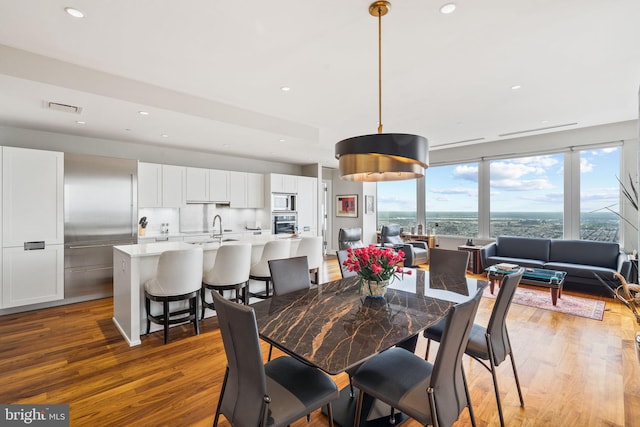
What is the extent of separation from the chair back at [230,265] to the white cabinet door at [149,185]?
2.63m

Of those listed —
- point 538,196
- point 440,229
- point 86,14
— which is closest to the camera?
point 86,14

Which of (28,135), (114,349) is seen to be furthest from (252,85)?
(28,135)

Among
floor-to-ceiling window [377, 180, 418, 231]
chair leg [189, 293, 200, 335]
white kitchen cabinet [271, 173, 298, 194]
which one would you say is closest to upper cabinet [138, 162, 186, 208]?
white kitchen cabinet [271, 173, 298, 194]

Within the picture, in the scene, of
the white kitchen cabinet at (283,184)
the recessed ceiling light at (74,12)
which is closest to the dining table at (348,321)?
the recessed ceiling light at (74,12)

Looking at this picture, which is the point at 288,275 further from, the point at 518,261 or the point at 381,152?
the point at 518,261

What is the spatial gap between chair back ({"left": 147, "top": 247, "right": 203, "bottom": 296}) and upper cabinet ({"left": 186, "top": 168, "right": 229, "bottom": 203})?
2.89 meters

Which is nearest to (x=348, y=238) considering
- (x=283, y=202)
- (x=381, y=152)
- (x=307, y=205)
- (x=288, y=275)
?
(x=307, y=205)

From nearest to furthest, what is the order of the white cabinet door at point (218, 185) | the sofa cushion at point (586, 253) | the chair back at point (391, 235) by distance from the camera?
1. the sofa cushion at point (586, 253)
2. the white cabinet door at point (218, 185)
3. the chair back at point (391, 235)

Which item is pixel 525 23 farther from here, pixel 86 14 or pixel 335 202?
pixel 335 202

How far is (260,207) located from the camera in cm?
696

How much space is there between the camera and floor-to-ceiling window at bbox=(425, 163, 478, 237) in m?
6.97

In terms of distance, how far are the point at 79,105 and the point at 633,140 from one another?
25.9 ft

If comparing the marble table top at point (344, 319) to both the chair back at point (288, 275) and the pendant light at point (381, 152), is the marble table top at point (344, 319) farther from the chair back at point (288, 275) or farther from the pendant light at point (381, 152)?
the pendant light at point (381, 152)

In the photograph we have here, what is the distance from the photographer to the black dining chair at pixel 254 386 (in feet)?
4.30
